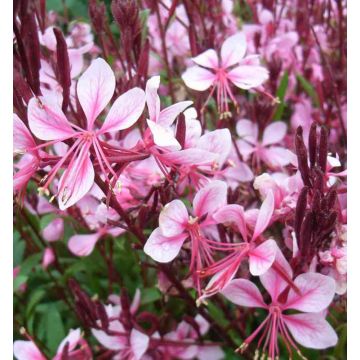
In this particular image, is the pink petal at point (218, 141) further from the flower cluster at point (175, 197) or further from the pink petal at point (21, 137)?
the pink petal at point (21, 137)

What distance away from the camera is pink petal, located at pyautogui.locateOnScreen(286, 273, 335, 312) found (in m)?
0.67

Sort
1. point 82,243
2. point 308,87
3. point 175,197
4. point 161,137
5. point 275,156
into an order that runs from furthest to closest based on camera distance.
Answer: point 308,87 → point 275,156 → point 82,243 → point 175,197 → point 161,137

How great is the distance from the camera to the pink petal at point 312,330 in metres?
0.71

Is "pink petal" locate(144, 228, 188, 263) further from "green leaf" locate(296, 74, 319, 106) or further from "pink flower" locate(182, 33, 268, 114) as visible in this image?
"green leaf" locate(296, 74, 319, 106)

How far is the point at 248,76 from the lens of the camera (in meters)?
0.91

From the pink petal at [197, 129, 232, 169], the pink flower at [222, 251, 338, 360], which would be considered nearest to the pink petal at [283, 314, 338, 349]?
the pink flower at [222, 251, 338, 360]

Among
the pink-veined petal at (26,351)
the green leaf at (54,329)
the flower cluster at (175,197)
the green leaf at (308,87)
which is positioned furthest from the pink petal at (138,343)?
the green leaf at (308,87)

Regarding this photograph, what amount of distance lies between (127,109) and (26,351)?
0.45 meters

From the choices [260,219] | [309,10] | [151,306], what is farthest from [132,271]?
[309,10]

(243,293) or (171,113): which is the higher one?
(171,113)

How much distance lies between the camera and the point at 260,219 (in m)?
0.67

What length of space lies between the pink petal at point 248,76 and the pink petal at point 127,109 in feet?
0.97

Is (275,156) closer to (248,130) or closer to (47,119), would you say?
(248,130)

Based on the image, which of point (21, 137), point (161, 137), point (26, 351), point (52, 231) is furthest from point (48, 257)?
point (161, 137)
